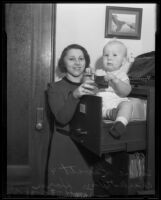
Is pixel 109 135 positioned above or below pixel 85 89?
below

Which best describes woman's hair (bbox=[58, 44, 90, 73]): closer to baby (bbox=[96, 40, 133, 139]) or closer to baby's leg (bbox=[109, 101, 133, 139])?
baby (bbox=[96, 40, 133, 139])

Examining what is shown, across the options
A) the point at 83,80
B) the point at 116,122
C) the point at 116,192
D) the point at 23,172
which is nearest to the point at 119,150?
the point at 116,122

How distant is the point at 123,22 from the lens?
1039mm

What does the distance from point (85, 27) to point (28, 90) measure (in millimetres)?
350

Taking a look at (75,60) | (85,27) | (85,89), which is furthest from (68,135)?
(85,27)

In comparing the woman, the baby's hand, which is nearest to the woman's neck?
the woman

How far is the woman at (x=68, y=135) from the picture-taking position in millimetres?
1015

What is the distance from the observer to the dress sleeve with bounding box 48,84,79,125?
101cm

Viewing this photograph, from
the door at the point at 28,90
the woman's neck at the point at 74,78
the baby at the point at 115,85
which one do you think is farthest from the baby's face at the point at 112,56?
the door at the point at 28,90

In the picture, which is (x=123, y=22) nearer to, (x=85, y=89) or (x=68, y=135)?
(x=85, y=89)

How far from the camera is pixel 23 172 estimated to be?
3.48ft

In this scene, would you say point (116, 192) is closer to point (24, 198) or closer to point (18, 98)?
point (24, 198)

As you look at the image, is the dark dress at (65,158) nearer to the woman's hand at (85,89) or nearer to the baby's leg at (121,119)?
the woman's hand at (85,89)

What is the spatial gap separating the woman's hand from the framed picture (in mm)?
213
